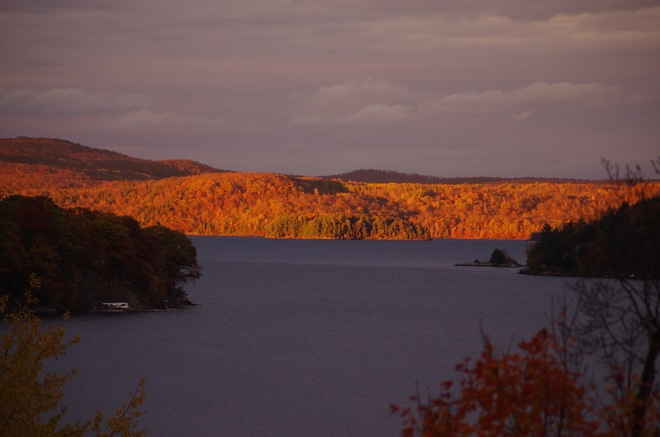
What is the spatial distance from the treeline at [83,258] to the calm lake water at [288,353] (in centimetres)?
289

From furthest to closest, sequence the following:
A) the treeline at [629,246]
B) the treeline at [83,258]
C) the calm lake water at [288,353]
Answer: the treeline at [83,258] → the calm lake water at [288,353] → the treeline at [629,246]

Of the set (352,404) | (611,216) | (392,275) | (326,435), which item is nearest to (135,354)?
(352,404)

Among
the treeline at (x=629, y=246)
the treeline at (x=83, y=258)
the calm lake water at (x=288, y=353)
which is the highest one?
the treeline at (x=629, y=246)

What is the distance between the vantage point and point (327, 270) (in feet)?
544

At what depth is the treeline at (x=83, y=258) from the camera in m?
65.7

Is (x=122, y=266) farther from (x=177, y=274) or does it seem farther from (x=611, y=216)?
(x=611, y=216)

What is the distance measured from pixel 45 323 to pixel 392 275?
94782 mm

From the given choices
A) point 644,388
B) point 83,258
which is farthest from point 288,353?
point 644,388

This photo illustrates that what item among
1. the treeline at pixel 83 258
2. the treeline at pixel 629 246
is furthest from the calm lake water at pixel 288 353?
the treeline at pixel 83 258

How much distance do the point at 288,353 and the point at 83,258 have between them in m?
23.6

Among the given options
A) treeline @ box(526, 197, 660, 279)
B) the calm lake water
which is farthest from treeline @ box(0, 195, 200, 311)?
treeline @ box(526, 197, 660, 279)

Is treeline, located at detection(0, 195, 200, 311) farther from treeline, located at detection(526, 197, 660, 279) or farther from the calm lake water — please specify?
treeline, located at detection(526, 197, 660, 279)

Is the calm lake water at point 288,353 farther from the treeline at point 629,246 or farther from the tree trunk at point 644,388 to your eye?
the tree trunk at point 644,388

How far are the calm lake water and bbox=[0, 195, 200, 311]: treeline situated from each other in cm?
289
